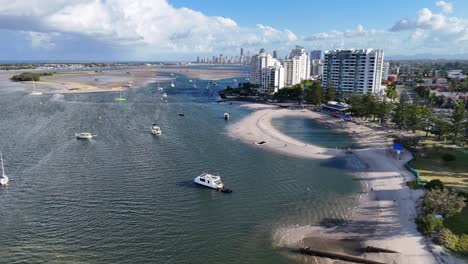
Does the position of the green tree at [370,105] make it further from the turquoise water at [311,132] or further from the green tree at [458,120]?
the green tree at [458,120]

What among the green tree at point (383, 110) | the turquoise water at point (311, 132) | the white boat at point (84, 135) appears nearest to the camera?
the white boat at point (84, 135)

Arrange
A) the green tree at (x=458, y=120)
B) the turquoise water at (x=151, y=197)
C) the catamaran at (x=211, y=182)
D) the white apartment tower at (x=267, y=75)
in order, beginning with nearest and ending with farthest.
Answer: the turquoise water at (x=151, y=197)
the catamaran at (x=211, y=182)
the green tree at (x=458, y=120)
the white apartment tower at (x=267, y=75)

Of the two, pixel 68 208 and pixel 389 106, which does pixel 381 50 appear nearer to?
pixel 389 106

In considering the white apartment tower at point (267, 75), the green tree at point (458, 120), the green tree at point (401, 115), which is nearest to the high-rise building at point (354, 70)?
the white apartment tower at point (267, 75)

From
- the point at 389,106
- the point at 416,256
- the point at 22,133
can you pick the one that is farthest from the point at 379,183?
the point at 22,133

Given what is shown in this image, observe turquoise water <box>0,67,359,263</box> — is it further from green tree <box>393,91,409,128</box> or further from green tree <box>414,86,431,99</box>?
green tree <box>414,86,431,99</box>

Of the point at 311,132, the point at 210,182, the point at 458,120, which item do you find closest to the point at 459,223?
the point at 210,182
